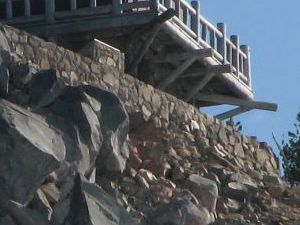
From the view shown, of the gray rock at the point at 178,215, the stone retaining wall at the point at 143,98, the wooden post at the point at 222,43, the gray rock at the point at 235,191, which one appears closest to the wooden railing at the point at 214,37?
the wooden post at the point at 222,43

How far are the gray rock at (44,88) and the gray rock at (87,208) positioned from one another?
69.7 inches

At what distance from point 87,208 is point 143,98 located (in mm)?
5108

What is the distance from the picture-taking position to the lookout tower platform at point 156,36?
20422 millimetres

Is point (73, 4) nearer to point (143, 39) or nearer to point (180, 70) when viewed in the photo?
point (143, 39)

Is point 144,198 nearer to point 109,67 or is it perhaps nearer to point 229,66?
point 109,67

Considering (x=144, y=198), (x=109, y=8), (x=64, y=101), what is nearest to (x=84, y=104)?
(x=64, y=101)

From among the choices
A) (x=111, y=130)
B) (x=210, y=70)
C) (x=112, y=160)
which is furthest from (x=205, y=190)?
(x=210, y=70)

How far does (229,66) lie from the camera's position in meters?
21.9

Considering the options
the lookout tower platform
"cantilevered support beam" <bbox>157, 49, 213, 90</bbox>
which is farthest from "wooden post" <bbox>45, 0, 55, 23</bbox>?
"cantilevered support beam" <bbox>157, 49, 213, 90</bbox>

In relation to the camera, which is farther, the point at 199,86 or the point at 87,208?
the point at 199,86

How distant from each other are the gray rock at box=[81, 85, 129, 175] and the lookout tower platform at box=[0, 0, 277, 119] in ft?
14.3

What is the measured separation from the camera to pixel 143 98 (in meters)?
18.3

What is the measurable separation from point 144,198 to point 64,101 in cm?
134

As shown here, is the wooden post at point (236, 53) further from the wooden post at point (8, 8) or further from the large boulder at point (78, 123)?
the large boulder at point (78, 123)
